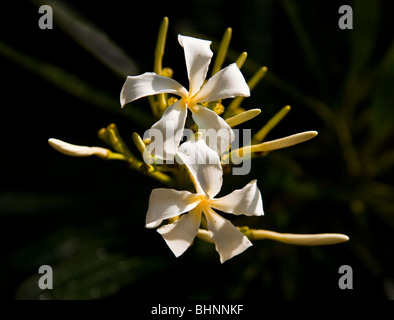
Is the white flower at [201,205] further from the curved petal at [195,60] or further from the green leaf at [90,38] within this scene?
the green leaf at [90,38]

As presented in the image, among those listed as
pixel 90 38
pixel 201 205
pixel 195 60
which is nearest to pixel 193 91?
pixel 195 60

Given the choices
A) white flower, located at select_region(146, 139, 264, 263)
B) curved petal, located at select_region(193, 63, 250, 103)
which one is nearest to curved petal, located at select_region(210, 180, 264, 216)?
white flower, located at select_region(146, 139, 264, 263)

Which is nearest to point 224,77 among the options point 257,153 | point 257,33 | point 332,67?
point 257,153

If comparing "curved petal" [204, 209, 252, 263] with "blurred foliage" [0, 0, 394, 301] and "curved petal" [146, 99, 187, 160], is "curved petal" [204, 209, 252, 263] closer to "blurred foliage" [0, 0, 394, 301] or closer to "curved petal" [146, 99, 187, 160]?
"curved petal" [146, 99, 187, 160]

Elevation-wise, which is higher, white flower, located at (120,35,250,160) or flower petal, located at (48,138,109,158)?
white flower, located at (120,35,250,160)

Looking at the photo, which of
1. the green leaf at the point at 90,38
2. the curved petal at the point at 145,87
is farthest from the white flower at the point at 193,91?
the green leaf at the point at 90,38

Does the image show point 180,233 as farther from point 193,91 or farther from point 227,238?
point 193,91
